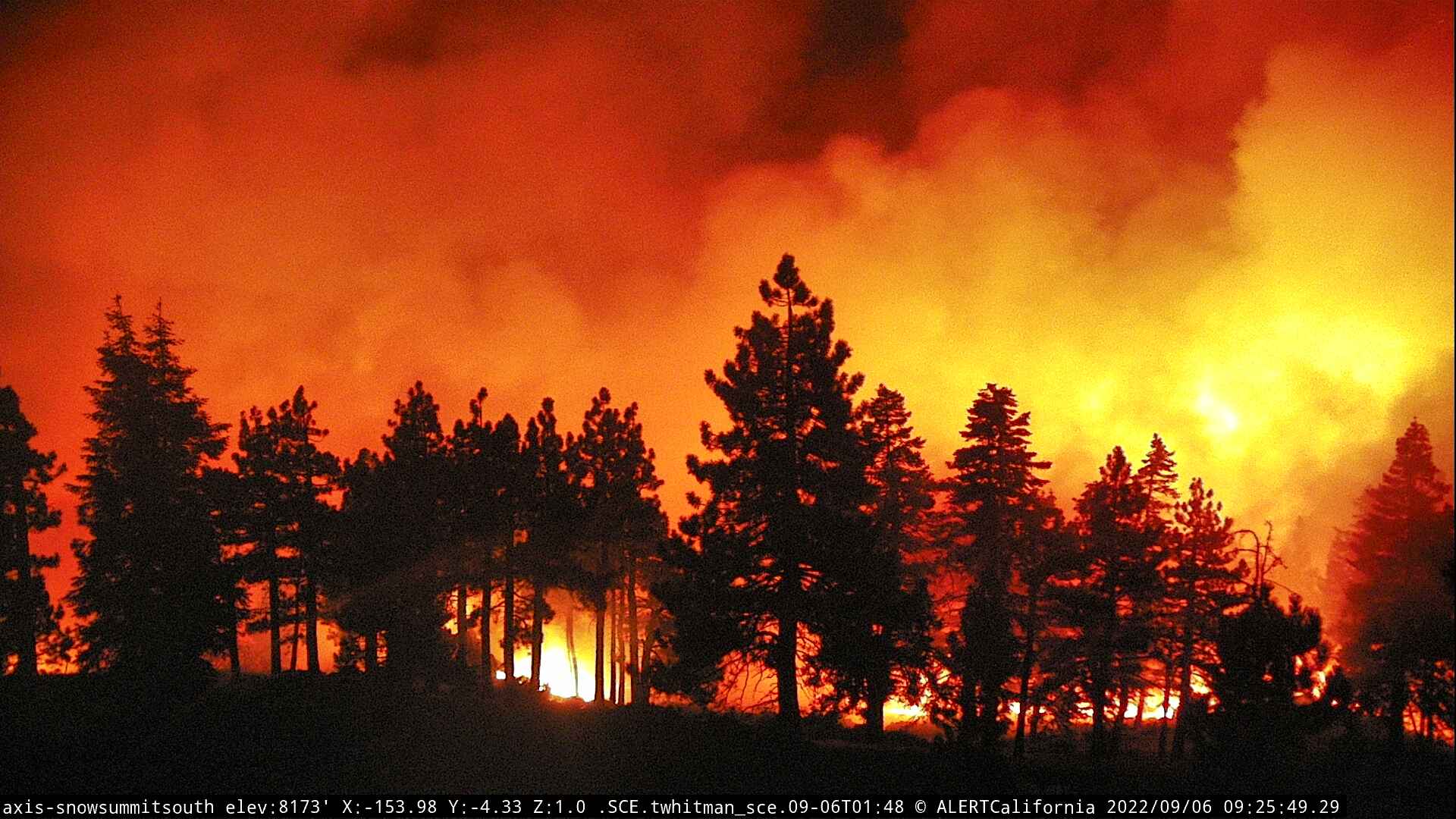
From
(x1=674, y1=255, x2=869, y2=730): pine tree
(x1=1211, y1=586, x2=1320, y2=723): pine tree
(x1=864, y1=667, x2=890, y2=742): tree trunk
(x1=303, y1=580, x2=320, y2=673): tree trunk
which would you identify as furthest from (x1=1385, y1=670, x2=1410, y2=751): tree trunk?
(x1=303, y1=580, x2=320, y2=673): tree trunk

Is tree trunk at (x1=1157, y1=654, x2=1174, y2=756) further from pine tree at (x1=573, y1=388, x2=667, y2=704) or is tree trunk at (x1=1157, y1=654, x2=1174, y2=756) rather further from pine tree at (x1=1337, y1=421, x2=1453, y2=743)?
pine tree at (x1=573, y1=388, x2=667, y2=704)

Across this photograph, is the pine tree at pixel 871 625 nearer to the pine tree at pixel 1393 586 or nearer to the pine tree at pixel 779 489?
the pine tree at pixel 779 489

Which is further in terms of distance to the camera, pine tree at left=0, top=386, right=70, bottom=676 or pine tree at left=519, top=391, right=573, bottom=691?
pine tree at left=519, top=391, right=573, bottom=691

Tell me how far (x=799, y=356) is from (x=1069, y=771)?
14213mm

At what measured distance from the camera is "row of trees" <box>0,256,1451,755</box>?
23.3m

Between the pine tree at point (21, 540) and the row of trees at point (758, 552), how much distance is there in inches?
3.8

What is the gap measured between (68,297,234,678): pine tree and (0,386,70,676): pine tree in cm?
135

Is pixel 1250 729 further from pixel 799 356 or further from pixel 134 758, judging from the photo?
pixel 134 758

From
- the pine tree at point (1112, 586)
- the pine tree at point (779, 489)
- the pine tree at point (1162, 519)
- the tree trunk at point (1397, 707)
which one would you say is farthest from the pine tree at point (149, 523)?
the tree trunk at point (1397, 707)

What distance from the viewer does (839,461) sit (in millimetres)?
23609

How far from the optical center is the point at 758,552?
925 inches

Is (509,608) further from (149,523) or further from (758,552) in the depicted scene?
(758,552)

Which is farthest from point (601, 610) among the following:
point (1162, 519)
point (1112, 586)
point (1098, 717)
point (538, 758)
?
point (1162, 519)

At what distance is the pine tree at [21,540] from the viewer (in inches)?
1235
